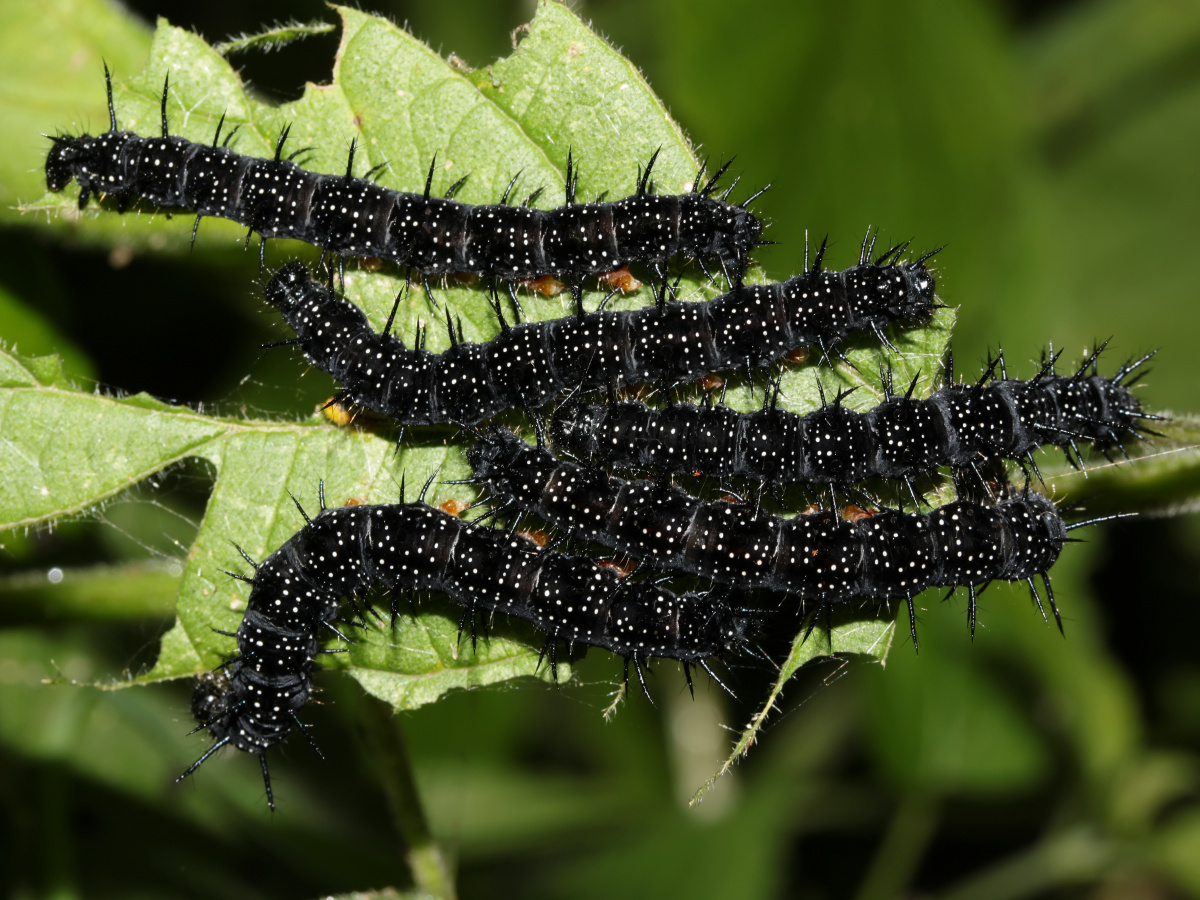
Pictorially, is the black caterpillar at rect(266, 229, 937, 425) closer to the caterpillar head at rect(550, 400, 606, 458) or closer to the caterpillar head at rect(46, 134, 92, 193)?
the caterpillar head at rect(550, 400, 606, 458)

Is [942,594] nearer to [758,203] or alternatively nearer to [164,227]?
[758,203]

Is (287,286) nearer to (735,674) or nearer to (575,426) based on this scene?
(575,426)

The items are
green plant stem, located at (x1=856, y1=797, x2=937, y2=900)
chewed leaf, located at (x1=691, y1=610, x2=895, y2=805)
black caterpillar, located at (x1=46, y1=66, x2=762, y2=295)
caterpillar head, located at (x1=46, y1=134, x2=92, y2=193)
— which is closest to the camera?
chewed leaf, located at (x1=691, y1=610, x2=895, y2=805)

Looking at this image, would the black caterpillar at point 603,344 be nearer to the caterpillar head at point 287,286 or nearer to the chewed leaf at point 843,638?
the caterpillar head at point 287,286

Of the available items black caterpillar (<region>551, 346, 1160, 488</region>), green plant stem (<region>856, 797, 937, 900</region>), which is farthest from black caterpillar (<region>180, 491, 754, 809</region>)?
green plant stem (<region>856, 797, 937, 900</region>)

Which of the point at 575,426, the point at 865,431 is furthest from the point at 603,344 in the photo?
the point at 865,431
